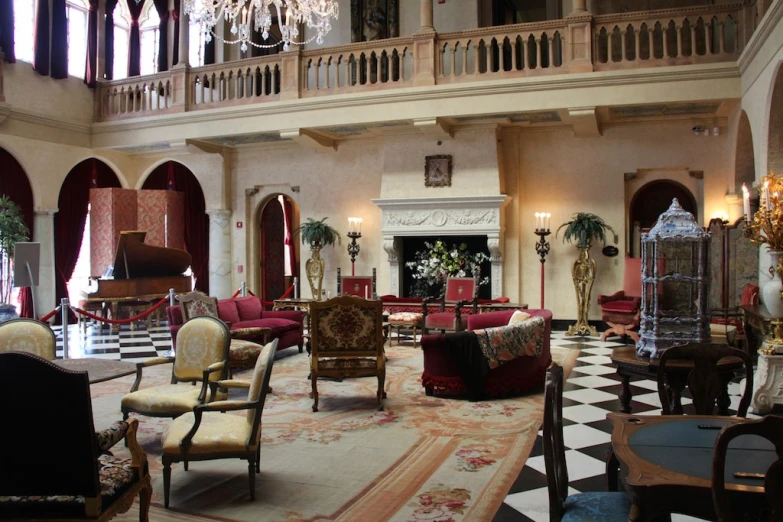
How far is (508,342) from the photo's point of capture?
6465 millimetres

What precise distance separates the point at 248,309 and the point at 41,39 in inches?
285

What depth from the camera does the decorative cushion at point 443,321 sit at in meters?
9.51

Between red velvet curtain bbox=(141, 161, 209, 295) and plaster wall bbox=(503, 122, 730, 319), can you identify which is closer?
plaster wall bbox=(503, 122, 730, 319)

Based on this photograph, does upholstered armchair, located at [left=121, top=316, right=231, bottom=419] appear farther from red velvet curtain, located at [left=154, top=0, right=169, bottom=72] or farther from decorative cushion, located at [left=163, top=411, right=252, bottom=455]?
red velvet curtain, located at [left=154, top=0, right=169, bottom=72]

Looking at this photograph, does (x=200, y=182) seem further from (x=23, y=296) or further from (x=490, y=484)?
(x=490, y=484)

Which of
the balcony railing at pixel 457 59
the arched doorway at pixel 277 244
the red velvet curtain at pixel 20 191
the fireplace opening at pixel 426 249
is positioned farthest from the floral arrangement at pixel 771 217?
the red velvet curtain at pixel 20 191

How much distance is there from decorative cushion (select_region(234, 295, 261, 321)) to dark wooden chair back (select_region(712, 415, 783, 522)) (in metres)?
7.69

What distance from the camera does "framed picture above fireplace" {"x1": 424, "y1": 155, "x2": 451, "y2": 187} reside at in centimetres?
1206

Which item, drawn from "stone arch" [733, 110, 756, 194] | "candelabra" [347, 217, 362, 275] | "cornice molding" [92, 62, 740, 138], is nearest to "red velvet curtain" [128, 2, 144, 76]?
"cornice molding" [92, 62, 740, 138]

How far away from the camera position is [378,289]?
42.5ft

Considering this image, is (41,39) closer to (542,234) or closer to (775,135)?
(542,234)

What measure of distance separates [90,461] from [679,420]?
2551 millimetres

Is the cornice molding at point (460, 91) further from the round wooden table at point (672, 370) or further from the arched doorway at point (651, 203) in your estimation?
the round wooden table at point (672, 370)

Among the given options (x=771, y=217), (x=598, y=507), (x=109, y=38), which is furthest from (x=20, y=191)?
(x=598, y=507)
